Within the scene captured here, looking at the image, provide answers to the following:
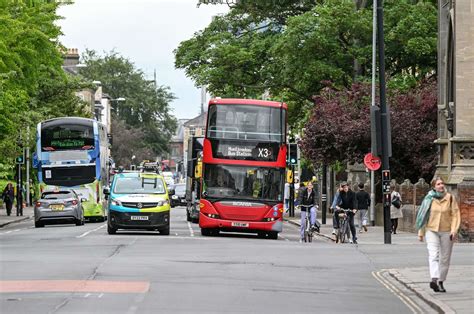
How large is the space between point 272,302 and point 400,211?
2700 cm

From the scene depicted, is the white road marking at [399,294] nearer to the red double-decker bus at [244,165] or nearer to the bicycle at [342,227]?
the bicycle at [342,227]

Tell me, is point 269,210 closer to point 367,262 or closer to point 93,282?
point 367,262

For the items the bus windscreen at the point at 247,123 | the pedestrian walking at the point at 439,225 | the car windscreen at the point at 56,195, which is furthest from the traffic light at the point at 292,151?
the pedestrian walking at the point at 439,225

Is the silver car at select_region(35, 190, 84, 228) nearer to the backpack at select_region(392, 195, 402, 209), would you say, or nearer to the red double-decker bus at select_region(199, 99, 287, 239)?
the red double-decker bus at select_region(199, 99, 287, 239)

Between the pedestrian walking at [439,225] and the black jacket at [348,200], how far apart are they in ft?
54.9

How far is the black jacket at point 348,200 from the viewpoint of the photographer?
35.7 meters

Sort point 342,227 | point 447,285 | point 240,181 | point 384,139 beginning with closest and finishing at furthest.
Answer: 1. point 447,285
2. point 384,139
3. point 342,227
4. point 240,181

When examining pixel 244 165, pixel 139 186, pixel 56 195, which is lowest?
pixel 56 195

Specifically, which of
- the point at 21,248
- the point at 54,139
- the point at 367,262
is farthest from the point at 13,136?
the point at 367,262

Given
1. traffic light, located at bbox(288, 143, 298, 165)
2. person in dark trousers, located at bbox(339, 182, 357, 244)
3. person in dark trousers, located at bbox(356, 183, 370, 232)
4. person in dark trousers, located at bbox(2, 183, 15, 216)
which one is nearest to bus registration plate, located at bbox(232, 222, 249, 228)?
person in dark trousers, located at bbox(339, 182, 357, 244)

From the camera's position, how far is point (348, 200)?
35.8 m

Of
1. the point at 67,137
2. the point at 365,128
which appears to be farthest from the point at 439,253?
the point at 365,128

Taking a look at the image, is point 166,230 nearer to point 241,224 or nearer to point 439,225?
point 241,224

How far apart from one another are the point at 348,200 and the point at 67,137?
57.1 feet
